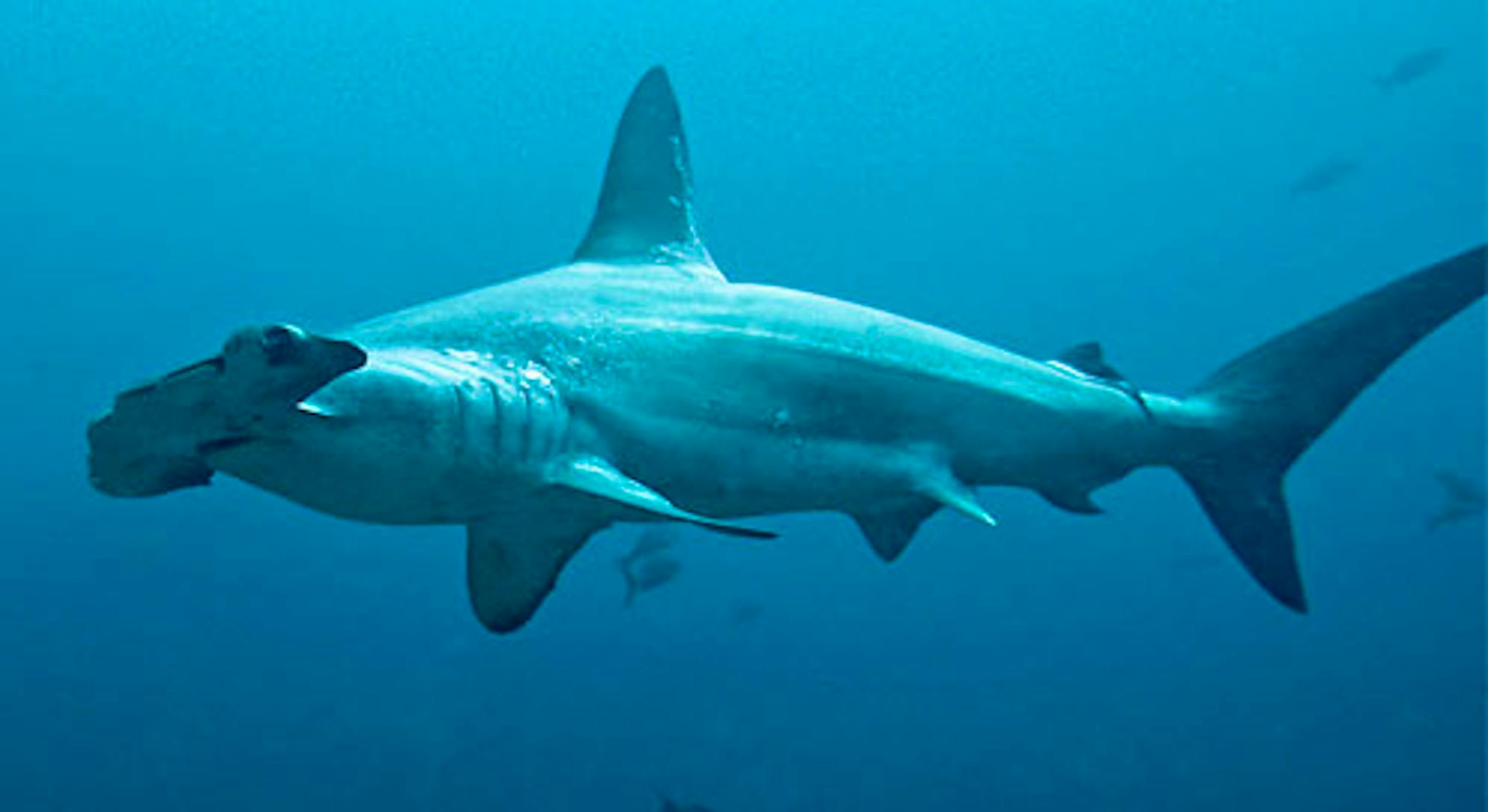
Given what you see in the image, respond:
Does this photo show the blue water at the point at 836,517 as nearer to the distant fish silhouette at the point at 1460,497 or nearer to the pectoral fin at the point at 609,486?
the distant fish silhouette at the point at 1460,497

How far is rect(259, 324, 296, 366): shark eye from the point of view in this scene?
217 cm

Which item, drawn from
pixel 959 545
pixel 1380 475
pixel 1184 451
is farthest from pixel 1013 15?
pixel 1184 451

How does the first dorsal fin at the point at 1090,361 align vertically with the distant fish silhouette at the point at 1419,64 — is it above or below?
below

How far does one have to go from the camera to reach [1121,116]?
183 feet

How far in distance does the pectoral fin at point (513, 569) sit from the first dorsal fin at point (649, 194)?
993 millimetres

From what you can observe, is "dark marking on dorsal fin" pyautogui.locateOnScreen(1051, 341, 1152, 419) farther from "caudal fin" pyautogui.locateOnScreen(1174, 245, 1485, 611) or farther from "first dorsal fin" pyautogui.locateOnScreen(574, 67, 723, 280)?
"first dorsal fin" pyautogui.locateOnScreen(574, 67, 723, 280)

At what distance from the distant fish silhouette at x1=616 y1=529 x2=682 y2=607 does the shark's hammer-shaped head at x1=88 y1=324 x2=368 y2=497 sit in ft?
28.4

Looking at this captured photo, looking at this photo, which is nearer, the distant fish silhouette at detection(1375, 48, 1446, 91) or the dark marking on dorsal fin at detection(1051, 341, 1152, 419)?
the dark marking on dorsal fin at detection(1051, 341, 1152, 419)

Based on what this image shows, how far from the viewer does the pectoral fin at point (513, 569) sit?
3645 millimetres

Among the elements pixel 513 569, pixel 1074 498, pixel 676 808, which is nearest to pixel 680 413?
pixel 513 569

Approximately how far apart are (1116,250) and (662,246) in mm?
63447

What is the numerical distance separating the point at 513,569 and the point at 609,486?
1.03 meters

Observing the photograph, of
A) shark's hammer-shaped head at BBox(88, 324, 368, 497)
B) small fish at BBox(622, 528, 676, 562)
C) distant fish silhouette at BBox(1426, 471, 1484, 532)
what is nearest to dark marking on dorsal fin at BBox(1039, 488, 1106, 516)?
shark's hammer-shaped head at BBox(88, 324, 368, 497)

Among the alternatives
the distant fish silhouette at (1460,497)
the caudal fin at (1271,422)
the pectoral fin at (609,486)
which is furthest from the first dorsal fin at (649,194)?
the distant fish silhouette at (1460,497)
